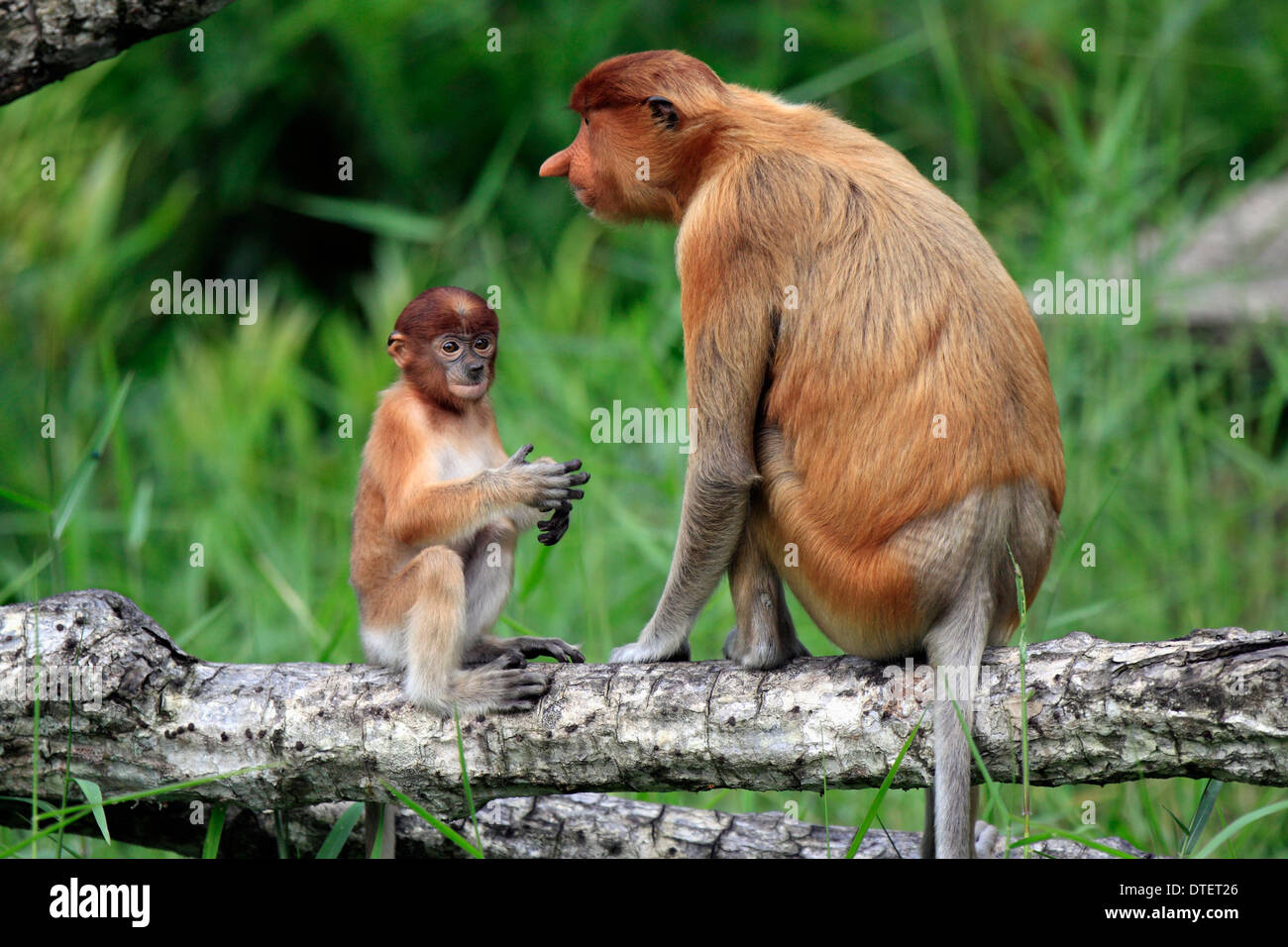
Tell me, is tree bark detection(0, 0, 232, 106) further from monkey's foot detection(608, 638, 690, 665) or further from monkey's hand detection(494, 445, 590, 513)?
monkey's foot detection(608, 638, 690, 665)

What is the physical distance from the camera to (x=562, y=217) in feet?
31.8

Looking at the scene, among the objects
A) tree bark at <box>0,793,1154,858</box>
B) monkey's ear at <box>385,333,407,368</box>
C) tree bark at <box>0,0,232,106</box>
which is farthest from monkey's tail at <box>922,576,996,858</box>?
tree bark at <box>0,0,232,106</box>

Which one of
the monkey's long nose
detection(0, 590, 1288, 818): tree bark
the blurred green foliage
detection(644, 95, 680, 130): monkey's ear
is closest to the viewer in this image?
detection(0, 590, 1288, 818): tree bark

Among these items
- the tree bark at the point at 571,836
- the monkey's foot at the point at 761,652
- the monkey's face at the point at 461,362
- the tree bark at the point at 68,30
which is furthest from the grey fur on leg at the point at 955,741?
the tree bark at the point at 68,30

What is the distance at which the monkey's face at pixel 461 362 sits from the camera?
3.70 meters

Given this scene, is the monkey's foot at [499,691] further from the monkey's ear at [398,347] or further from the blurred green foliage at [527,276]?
the monkey's ear at [398,347]

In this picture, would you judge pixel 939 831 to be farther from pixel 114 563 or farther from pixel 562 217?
pixel 562 217

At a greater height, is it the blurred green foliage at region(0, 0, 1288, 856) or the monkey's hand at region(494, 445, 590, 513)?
the blurred green foliage at region(0, 0, 1288, 856)

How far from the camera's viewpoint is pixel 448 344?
370cm

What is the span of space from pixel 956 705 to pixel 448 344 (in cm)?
177

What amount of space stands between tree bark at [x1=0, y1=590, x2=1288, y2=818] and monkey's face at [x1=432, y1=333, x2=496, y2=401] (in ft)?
2.81

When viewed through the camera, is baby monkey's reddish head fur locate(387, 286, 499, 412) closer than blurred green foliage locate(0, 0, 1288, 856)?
Yes

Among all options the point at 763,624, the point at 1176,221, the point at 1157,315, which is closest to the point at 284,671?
the point at 763,624

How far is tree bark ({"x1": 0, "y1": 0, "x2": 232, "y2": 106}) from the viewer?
11.4 feet
